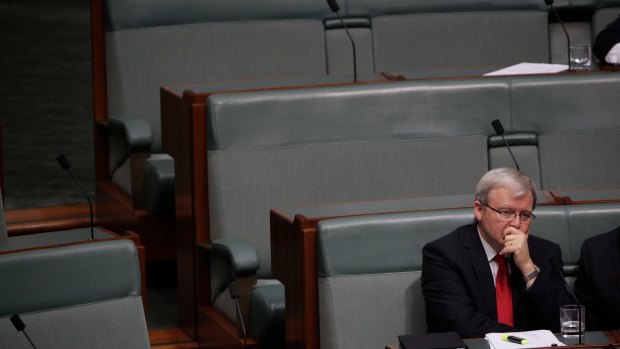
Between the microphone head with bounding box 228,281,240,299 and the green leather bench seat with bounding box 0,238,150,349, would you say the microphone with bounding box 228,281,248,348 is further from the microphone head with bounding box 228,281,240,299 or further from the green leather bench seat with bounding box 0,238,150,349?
the green leather bench seat with bounding box 0,238,150,349

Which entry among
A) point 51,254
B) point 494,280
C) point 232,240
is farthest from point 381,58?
point 51,254

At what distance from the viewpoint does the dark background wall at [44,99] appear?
187 centimetres

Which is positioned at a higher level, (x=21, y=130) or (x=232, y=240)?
(x=21, y=130)

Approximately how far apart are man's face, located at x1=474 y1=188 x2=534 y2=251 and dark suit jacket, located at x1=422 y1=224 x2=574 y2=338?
1 centimetres

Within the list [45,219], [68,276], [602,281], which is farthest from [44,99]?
[602,281]

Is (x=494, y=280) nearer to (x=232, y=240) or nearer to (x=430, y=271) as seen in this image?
(x=430, y=271)

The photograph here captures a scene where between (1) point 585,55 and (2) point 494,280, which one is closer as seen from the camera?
(2) point 494,280

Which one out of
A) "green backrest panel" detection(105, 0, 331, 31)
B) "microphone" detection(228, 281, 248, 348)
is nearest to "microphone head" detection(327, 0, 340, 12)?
"green backrest panel" detection(105, 0, 331, 31)

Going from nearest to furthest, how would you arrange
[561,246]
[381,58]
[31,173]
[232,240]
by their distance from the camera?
[561,246] → [232,240] → [381,58] → [31,173]

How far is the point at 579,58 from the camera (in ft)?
4.82

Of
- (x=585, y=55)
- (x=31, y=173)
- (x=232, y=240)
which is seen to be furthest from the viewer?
(x=31, y=173)

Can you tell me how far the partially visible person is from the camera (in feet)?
5.00

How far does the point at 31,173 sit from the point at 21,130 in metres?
0.26

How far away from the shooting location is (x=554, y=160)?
1.33 m
